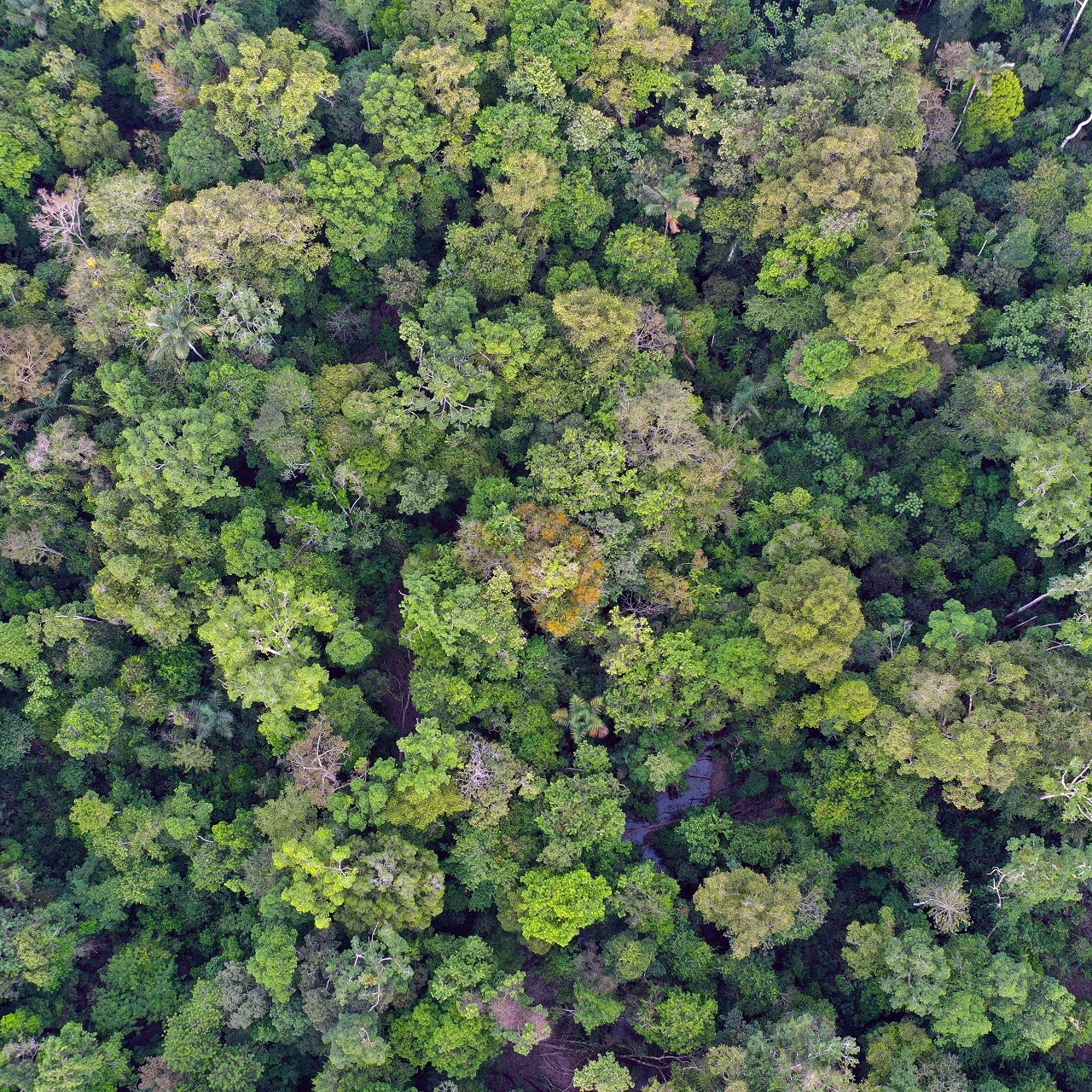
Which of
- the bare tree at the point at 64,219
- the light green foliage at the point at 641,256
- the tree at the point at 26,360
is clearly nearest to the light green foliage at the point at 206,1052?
the tree at the point at 26,360

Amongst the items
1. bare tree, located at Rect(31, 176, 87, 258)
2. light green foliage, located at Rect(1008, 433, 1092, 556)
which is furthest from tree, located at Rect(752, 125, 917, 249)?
bare tree, located at Rect(31, 176, 87, 258)

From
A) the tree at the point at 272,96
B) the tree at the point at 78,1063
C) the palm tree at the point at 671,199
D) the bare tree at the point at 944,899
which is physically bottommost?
the tree at the point at 78,1063

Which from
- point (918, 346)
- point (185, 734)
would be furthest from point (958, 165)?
point (185, 734)

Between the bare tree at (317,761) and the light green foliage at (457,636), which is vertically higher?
the light green foliage at (457,636)

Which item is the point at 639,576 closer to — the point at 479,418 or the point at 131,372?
A: the point at 479,418

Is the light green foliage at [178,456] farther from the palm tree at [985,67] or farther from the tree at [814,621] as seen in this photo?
the palm tree at [985,67]

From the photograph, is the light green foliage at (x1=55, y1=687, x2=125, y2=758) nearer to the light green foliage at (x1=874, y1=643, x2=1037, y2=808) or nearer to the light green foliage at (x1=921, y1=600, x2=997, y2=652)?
the light green foliage at (x1=874, y1=643, x2=1037, y2=808)
